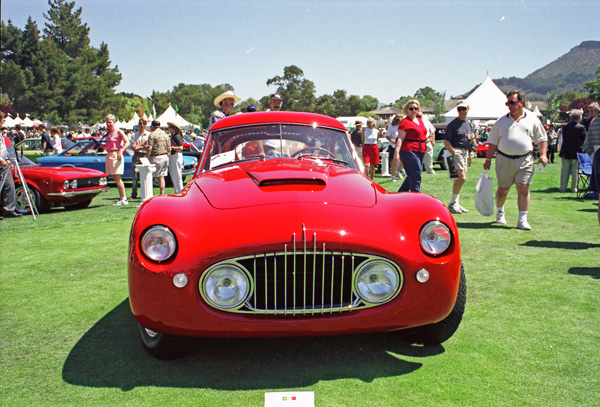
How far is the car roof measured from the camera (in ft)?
15.5

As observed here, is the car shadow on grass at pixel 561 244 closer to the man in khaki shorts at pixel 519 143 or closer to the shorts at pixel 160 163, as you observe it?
the man in khaki shorts at pixel 519 143

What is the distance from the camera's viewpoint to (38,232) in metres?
8.32

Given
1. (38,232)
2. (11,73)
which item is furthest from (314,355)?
(11,73)

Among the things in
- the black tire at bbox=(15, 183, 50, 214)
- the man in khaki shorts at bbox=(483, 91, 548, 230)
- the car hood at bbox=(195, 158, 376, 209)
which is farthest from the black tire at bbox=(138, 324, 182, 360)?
the black tire at bbox=(15, 183, 50, 214)

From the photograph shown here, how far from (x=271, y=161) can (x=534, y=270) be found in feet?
9.80

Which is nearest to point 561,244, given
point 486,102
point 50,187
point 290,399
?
point 290,399

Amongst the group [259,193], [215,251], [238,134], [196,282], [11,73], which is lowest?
[196,282]

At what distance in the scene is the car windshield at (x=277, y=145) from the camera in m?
4.51

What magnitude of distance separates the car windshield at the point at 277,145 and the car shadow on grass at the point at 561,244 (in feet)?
10.8

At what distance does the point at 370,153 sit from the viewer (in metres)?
14.8

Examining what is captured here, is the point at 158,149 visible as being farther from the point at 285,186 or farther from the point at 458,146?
the point at 285,186

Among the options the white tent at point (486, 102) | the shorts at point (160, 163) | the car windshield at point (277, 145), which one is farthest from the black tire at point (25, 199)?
the white tent at point (486, 102)

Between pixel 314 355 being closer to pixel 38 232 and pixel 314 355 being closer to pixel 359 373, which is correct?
pixel 359 373

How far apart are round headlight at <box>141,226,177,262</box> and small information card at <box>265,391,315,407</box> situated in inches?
36.5
